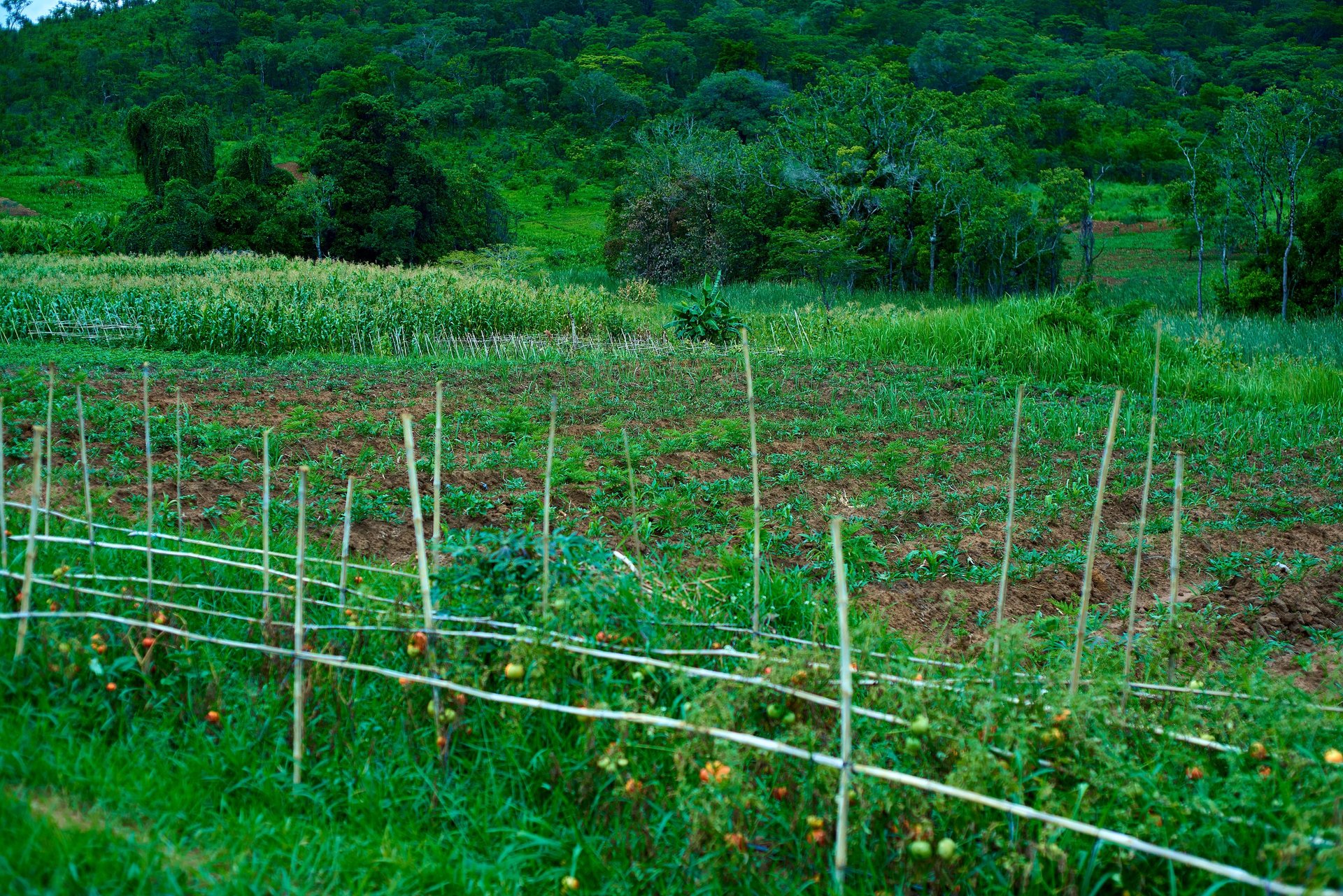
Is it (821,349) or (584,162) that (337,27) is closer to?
(584,162)

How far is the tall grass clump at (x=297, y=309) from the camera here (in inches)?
527

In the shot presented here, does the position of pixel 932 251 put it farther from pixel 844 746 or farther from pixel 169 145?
pixel 169 145

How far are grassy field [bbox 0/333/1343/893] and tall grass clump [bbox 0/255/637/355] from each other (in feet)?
29.1

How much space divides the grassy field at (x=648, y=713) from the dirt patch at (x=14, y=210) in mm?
35766

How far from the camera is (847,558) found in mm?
4926

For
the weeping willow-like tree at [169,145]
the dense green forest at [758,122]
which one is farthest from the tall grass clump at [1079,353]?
the weeping willow-like tree at [169,145]

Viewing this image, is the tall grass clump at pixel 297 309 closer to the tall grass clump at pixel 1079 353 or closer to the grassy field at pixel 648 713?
the tall grass clump at pixel 1079 353

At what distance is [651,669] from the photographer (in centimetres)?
291

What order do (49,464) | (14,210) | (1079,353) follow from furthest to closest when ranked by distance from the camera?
(14,210) → (1079,353) → (49,464)

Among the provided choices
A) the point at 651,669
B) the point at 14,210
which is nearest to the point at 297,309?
the point at 651,669

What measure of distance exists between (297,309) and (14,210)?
2817cm

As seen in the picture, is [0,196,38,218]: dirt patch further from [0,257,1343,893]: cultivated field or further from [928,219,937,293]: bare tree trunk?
A: [0,257,1343,893]: cultivated field

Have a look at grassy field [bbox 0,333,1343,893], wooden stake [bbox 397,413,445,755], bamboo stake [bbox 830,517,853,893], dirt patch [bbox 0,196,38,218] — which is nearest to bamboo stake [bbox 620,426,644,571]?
grassy field [bbox 0,333,1343,893]

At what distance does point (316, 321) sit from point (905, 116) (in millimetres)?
20360
